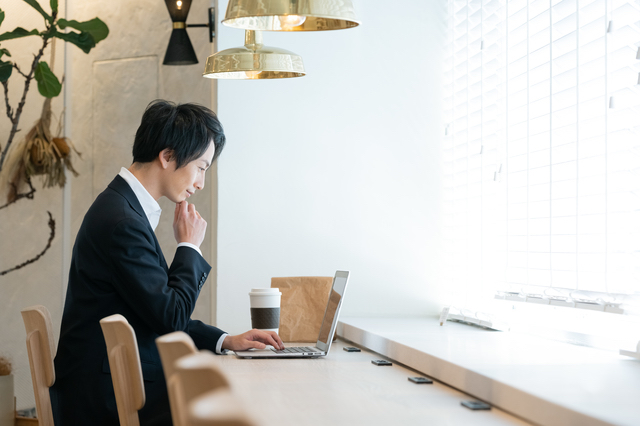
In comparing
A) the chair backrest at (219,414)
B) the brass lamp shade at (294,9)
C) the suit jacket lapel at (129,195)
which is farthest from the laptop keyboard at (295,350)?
the chair backrest at (219,414)

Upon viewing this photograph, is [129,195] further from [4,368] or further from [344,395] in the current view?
[4,368]

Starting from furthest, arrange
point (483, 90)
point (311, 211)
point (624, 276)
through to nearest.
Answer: point (311, 211)
point (483, 90)
point (624, 276)

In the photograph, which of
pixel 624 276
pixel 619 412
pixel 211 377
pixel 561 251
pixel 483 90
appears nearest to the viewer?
pixel 211 377

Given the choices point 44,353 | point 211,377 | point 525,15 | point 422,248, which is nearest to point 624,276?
point 525,15

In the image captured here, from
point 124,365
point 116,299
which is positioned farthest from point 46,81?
point 124,365

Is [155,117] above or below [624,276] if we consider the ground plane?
above

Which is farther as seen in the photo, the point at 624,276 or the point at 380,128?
the point at 380,128

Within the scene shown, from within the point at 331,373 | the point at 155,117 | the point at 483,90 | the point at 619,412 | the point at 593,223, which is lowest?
the point at 331,373

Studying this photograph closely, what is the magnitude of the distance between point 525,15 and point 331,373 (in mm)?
1217

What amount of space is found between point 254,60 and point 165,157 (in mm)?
361

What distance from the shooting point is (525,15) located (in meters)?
2.04

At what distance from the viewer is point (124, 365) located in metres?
1.34

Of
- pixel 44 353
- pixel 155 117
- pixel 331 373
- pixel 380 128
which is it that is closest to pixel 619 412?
pixel 331 373

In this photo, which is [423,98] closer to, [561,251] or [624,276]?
[561,251]
